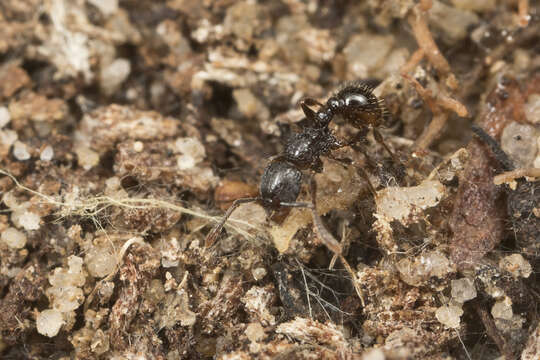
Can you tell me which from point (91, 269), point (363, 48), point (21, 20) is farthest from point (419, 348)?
point (21, 20)

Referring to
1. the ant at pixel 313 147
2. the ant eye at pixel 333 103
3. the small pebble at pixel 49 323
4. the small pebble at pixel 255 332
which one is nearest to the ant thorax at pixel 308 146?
the ant at pixel 313 147

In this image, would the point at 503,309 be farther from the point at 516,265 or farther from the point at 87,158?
the point at 87,158

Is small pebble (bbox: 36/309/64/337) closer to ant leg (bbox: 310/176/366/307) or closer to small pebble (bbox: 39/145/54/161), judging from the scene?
small pebble (bbox: 39/145/54/161)

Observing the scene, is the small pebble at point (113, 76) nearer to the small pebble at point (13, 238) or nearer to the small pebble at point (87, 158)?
the small pebble at point (87, 158)

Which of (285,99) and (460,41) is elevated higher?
(460,41)

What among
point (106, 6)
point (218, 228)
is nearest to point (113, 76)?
point (106, 6)

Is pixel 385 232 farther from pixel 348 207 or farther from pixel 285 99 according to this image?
pixel 285 99

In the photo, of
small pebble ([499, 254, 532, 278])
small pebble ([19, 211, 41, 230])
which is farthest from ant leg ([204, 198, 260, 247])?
small pebble ([499, 254, 532, 278])
